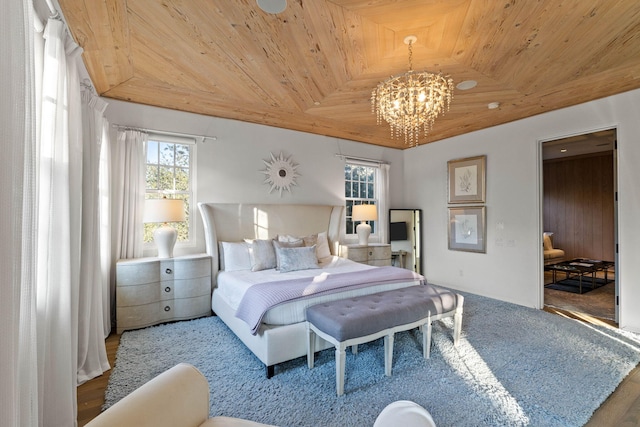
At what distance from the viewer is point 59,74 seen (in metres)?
1.76

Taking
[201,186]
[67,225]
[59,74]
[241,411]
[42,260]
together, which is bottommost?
[241,411]

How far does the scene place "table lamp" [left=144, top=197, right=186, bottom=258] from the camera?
10.9 feet

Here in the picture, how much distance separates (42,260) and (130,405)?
1.17 metres

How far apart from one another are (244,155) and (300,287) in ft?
8.30

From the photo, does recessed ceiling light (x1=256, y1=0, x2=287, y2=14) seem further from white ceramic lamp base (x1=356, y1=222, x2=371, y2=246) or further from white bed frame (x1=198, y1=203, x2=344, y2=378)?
white ceramic lamp base (x1=356, y1=222, x2=371, y2=246)

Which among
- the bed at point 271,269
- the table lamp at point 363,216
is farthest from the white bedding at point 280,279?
the table lamp at point 363,216

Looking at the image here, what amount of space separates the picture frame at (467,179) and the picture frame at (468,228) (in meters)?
0.17

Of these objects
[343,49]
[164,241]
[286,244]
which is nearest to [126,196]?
[164,241]

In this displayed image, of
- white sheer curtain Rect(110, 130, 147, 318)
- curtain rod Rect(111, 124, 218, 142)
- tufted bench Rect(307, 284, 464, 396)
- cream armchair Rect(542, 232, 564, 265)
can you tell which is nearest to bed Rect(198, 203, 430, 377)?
tufted bench Rect(307, 284, 464, 396)

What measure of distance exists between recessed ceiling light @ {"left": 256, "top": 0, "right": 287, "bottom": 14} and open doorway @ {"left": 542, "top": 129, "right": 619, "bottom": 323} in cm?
588

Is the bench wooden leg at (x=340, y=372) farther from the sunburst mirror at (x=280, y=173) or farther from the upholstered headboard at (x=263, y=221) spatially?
the sunburst mirror at (x=280, y=173)

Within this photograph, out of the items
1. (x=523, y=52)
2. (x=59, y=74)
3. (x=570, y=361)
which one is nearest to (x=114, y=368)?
(x=59, y=74)

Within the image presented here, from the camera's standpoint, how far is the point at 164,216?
131 inches

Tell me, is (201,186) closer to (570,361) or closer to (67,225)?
(67,225)
